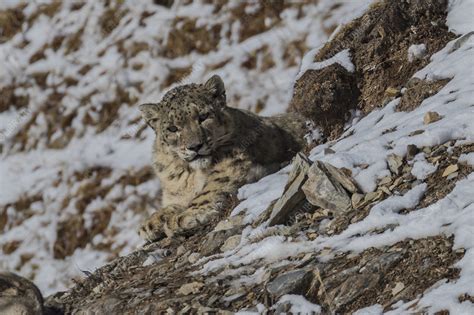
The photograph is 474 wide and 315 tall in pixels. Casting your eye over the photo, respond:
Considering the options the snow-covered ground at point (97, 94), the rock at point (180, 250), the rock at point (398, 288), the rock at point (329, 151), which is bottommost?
the snow-covered ground at point (97, 94)

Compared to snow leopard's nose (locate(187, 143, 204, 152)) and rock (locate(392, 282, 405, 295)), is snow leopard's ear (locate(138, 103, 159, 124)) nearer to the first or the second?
snow leopard's nose (locate(187, 143, 204, 152))

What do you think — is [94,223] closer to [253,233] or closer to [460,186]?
[253,233]

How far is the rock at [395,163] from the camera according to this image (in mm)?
6977

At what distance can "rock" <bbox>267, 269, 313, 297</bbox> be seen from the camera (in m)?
5.94

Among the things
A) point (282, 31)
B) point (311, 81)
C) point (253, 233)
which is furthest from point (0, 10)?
point (253, 233)

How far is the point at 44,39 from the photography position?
2172 centimetres

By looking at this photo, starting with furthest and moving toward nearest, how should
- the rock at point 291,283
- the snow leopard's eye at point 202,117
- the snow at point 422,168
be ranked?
the snow leopard's eye at point 202,117
the snow at point 422,168
the rock at point 291,283

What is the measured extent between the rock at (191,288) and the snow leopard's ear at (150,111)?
10.9ft

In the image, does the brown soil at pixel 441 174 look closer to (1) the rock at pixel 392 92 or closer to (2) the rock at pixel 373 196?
(2) the rock at pixel 373 196

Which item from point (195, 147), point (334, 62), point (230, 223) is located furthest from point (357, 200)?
point (334, 62)

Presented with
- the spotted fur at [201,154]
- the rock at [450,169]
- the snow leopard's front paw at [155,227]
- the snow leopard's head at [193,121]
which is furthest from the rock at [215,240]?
the rock at [450,169]

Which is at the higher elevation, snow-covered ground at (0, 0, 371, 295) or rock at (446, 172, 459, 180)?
rock at (446, 172, 459, 180)

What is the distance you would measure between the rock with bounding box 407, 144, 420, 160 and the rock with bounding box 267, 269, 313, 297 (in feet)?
5.29

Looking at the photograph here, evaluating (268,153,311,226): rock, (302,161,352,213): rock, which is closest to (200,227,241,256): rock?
(268,153,311,226): rock
